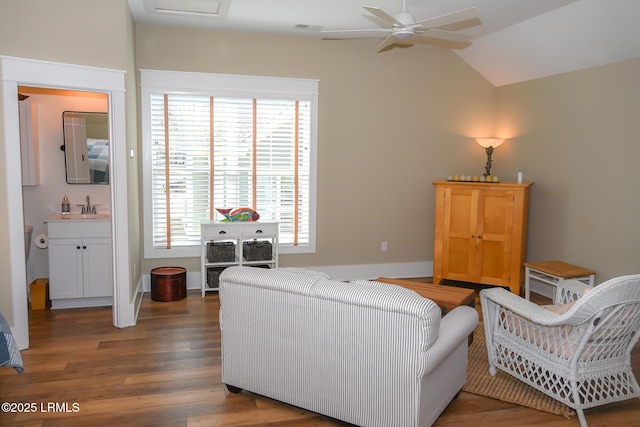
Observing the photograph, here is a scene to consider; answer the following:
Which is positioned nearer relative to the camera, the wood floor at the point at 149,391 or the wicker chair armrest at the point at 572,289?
the wood floor at the point at 149,391

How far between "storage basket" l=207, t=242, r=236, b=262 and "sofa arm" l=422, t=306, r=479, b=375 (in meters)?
3.00

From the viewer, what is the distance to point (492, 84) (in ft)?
20.9

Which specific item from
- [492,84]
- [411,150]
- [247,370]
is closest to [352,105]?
[411,150]

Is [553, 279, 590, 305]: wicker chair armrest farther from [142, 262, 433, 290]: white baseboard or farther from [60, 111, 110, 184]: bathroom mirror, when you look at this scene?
[60, 111, 110, 184]: bathroom mirror

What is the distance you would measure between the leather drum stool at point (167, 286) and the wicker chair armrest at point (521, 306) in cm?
312

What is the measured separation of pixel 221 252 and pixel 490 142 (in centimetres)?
348

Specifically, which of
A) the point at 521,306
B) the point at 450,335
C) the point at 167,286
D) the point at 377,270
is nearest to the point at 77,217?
the point at 167,286

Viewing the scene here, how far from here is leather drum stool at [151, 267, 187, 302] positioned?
517 cm

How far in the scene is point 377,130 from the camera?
19.9 feet

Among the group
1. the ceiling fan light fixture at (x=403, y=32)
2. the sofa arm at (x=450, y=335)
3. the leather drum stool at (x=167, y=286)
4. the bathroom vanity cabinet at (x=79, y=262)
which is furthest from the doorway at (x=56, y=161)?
the sofa arm at (x=450, y=335)

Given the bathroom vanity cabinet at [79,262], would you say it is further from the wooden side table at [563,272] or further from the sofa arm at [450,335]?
the wooden side table at [563,272]

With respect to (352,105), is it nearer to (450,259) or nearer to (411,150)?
(411,150)

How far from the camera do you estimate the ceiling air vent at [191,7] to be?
14.7 ft

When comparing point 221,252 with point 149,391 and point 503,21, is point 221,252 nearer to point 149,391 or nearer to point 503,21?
point 149,391
